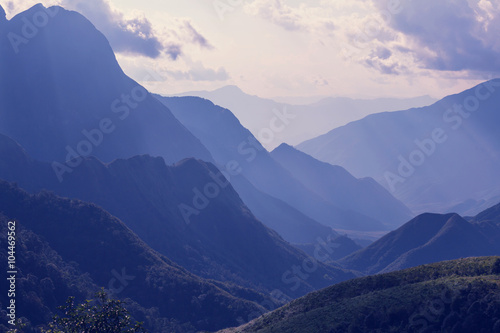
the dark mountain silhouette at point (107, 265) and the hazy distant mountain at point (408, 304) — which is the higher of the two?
the dark mountain silhouette at point (107, 265)

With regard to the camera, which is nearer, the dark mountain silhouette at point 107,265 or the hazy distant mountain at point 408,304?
the hazy distant mountain at point 408,304

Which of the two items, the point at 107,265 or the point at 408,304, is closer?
the point at 408,304

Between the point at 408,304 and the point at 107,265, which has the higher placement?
the point at 107,265

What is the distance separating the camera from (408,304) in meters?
96.2

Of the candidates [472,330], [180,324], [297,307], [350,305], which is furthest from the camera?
[180,324]

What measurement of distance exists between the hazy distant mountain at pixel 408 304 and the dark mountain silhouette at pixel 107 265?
143 ft

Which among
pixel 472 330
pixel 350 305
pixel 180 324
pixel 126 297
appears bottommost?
pixel 472 330

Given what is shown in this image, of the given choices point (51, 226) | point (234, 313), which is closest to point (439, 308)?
point (234, 313)

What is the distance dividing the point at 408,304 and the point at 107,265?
101m

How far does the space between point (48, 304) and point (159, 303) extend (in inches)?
1398

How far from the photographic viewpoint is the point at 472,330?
3442 inches

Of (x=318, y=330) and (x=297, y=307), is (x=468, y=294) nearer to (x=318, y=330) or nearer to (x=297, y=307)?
(x=318, y=330)

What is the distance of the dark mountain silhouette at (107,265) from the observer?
155 m

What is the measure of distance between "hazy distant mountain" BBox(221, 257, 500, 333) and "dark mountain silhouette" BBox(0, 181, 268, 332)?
43553 millimetres
